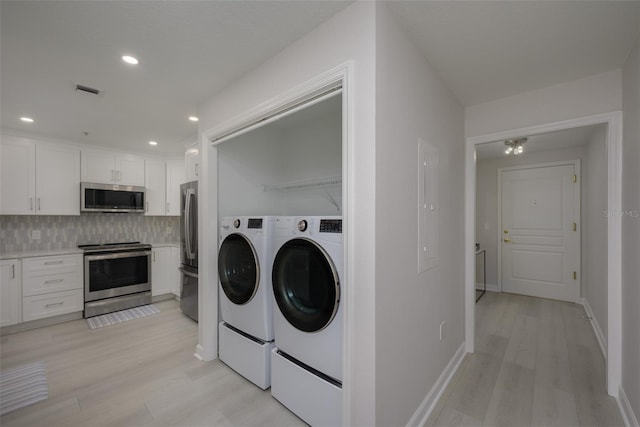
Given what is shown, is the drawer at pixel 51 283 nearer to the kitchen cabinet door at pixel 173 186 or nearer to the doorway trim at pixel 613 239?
the kitchen cabinet door at pixel 173 186

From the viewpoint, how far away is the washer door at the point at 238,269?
2057 millimetres

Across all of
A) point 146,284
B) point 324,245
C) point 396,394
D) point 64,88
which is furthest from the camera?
point 146,284

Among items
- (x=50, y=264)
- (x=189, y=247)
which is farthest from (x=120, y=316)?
(x=189, y=247)

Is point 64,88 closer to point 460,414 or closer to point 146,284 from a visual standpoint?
point 146,284

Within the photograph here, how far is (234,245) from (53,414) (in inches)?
62.2

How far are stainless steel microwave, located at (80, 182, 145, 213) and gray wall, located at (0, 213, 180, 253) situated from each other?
44 cm

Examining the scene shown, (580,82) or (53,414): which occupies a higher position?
(580,82)

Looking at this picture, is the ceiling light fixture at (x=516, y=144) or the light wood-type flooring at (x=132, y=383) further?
the ceiling light fixture at (x=516, y=144)

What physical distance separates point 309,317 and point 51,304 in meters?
3.65

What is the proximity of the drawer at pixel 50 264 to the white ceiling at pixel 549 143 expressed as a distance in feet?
17.4

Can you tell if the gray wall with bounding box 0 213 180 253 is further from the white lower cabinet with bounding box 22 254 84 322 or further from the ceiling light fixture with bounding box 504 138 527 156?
the ceiling light fixture with bounding box 504 138 527 156

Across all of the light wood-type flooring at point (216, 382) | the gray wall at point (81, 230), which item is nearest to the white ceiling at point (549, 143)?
the light wood-type flooring at point (216, 382)

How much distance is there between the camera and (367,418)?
4.24 ft

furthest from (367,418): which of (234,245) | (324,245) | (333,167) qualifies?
(333,167)
